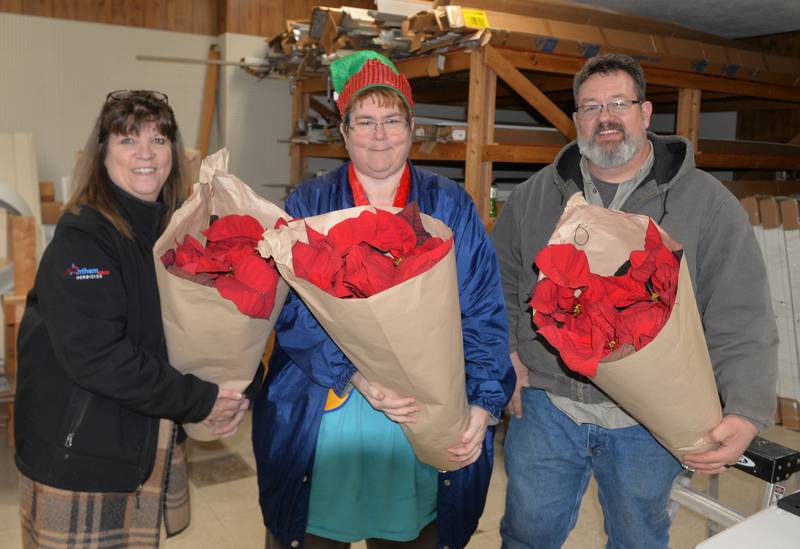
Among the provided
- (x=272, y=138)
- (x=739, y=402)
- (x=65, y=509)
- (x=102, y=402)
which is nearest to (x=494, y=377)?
(x=739, y=402)

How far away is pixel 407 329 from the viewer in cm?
116

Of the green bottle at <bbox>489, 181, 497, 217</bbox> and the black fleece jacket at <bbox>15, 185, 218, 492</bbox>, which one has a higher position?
the green bottle at <bbox>489, 181, 497, 217</bbox>

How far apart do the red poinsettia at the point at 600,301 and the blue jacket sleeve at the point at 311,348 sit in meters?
0.40

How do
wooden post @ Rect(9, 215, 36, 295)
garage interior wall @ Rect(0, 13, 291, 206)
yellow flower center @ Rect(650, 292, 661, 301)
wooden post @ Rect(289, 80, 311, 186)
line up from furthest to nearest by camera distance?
wooden post @ Rect(289, 80, 311, 186) < garage interior wall @ Rect(0, 13, 291, 206) < wooden post @ Rect(9, 215, 36, 295) < yellow flower center @ Rect(650, 292, 661, 301)

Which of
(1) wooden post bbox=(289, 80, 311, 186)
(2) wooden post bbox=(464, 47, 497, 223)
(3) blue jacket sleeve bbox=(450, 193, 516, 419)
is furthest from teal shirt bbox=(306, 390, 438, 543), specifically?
(1) wooden post bbox=(289, 80, 311, 186)

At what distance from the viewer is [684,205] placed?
5.10 ft

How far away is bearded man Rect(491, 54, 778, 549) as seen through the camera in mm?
1493

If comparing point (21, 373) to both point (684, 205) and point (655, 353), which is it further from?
point (684, 205)

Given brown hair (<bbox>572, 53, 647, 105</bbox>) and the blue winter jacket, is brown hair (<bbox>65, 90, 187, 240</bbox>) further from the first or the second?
brown hair (<bbox>572, 53, 647, 105</bbox>)

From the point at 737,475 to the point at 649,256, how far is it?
234 centimetres

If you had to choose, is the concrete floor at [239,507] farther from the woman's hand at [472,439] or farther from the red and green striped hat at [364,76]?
the red and green striped hat at [364,76]

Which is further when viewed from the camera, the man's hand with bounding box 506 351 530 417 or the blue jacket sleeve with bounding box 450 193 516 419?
the man's hand with bounding box 506 351 530 417

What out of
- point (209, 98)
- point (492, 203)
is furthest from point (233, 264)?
point (209, 98)

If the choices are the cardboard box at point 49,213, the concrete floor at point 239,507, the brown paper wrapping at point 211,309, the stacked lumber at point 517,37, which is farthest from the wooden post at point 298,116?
the brown paper wrapping at point 211,309
